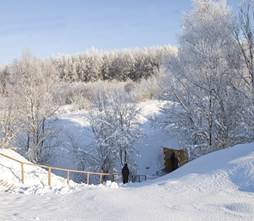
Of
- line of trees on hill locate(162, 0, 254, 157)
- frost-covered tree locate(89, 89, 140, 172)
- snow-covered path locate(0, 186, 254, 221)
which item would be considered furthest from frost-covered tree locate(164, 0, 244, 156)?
snow-covered path locate(0, 186, 254, 221)

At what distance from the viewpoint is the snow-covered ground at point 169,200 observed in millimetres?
10250

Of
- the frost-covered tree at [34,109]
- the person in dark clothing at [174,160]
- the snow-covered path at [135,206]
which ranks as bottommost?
the person in dark clothing at [174,160]

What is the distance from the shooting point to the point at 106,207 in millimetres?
11195

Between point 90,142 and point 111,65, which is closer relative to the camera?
point 90,142

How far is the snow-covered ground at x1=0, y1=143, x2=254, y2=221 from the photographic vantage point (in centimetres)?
1025

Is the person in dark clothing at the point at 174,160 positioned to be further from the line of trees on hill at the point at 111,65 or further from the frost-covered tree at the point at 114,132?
the line of trees on hill at the point at 111,65

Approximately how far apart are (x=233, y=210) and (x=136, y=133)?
29.4 metres

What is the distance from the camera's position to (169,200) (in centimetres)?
1164

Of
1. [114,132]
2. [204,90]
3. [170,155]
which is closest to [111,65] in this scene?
[114,132]

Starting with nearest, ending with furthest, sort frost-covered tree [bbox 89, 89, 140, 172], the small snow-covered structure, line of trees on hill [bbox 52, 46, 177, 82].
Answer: the small snow-covered structure
frost-covered tree [bbox 89, 89, 140, 172]
line of trees on hill [bbox 52, 46, 177, 82]

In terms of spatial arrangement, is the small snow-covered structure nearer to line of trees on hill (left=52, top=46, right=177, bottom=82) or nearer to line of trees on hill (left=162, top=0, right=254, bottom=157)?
line of trees on hill (left=162, top=0, right=254, bottom=157)

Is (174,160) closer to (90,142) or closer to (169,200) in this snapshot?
(90,142)

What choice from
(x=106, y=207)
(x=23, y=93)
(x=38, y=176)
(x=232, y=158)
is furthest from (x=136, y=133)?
(x=106, y=207)

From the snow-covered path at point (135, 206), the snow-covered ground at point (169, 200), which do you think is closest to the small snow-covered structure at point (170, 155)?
the snow-covered ground at point (169, 200)
